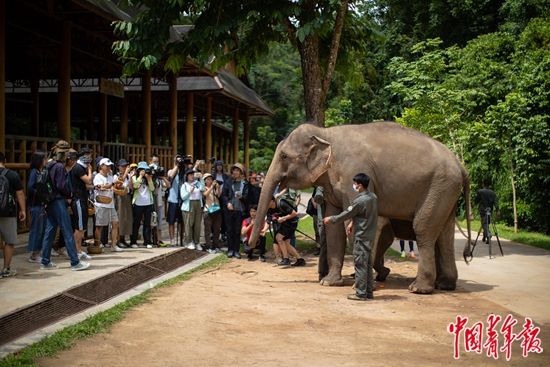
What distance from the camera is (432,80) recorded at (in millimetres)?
22438

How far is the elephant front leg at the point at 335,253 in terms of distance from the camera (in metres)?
9.61

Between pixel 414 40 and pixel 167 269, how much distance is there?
27.5 meters

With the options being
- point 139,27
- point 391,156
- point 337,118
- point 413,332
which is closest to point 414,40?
point 337,118

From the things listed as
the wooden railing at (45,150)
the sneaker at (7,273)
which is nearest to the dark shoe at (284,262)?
the sneaker at (7,273)

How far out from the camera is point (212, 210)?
1263 cm

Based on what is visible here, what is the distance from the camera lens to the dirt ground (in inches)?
220

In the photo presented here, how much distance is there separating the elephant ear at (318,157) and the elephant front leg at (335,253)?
2.91ft

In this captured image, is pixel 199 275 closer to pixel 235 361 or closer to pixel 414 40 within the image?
pixel 235 361

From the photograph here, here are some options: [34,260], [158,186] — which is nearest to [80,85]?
[158,186]

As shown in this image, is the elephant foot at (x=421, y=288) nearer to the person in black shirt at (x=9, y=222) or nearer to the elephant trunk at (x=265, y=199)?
the elephant trunk at (x=265, y=199)

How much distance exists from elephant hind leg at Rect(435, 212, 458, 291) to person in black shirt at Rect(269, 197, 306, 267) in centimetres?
305

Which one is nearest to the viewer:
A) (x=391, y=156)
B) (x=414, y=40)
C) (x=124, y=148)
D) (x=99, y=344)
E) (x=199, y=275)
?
(x=99, y=344)

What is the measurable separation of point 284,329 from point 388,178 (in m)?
3.55

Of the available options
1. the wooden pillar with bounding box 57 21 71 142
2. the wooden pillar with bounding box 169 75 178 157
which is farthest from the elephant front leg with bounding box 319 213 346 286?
the wooden pillar with bounding box 169 75 178 157
